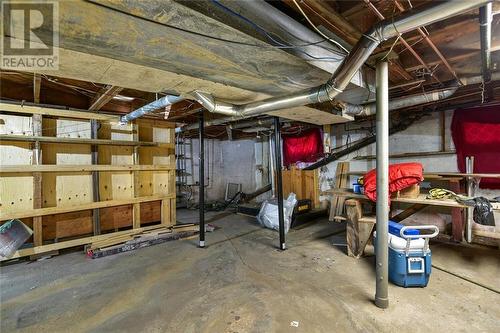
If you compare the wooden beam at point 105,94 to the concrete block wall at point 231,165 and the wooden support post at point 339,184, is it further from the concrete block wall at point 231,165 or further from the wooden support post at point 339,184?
the wooden support post at point 339,184

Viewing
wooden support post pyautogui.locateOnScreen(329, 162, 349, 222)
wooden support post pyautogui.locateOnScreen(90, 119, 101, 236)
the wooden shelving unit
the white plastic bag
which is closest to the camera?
the wooden shelving unit

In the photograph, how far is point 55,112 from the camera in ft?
10.1

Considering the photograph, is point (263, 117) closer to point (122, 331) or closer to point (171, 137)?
point (171, 137)

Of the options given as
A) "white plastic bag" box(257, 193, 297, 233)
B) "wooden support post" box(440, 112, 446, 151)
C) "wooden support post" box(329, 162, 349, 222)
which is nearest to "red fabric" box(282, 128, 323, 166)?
"wooden support post" box(329, 162, 349, 222)

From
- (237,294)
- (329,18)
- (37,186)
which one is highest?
(329,18)

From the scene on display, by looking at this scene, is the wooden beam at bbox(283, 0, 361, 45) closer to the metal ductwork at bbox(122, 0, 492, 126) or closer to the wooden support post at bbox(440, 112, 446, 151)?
the metal ductwork at bbox(122, 0, 492, 126)

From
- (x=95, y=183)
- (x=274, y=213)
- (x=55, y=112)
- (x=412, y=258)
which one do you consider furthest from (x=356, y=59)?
(x=95, y=183)

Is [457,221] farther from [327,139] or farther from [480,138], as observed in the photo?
[327,139]

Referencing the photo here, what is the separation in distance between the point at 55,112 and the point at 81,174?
88 centimetres

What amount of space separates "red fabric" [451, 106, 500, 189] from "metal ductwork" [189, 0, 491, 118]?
9.73 feet

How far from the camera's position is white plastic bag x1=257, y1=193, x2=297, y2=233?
4016mm

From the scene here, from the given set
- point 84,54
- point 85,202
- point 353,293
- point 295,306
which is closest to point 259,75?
point 84,54

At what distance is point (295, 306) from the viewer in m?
1.92

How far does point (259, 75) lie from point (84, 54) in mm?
1160
